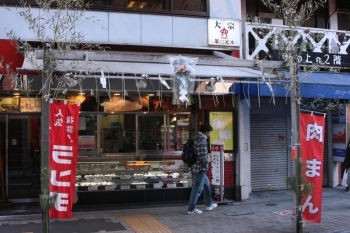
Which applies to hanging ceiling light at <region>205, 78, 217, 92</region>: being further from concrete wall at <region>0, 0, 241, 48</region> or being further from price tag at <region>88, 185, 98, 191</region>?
price tag at <region>88, 185, 98, 191</region>

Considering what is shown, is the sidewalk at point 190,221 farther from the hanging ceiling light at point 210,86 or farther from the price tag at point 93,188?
the hanging ceiling light at point 210,86

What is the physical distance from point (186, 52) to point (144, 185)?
11.4ft

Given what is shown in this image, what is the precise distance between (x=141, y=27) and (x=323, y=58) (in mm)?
4916

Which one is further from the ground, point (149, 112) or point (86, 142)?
point (149, 112)

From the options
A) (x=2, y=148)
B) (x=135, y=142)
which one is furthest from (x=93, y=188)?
(x=2, y=148)

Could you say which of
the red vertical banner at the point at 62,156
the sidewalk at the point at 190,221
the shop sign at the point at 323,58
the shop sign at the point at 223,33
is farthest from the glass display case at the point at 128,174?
the shop sign at the point at 323,58

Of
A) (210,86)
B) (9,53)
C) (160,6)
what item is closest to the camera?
(210,86)

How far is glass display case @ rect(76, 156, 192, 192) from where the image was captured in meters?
10.4

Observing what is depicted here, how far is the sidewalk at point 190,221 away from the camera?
8.09m

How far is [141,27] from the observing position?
33.5 ft

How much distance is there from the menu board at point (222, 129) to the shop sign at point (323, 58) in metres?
2.02

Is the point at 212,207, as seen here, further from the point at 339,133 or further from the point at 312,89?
the point at 339,133

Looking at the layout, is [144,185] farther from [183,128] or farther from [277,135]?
[277,135]

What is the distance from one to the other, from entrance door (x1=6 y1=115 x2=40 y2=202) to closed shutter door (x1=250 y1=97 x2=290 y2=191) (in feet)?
19.3
